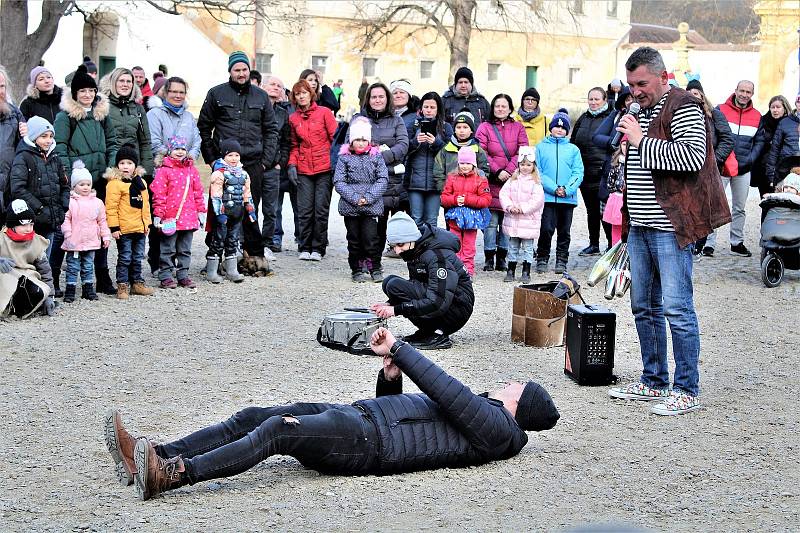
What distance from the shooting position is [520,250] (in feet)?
41.3

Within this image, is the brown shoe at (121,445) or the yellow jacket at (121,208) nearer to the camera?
the brown shoe at (121,445)

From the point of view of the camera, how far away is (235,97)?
1257 centimetres

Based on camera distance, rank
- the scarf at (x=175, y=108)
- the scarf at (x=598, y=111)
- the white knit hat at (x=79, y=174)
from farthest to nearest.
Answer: the scarf at (x=598, y=111) → the scarf at (x=175, y=108) → the white knit hat at (x=79, y=174)

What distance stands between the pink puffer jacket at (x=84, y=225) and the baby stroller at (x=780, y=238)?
6.97 meters

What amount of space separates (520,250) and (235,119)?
341cm

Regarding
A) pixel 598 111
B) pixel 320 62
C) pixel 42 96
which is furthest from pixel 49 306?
pixel 320 62

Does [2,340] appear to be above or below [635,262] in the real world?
below

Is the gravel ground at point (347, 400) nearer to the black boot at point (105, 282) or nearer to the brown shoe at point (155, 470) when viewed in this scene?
the brown shoe at point (155, 470)

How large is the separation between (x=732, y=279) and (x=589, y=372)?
544 centimetres

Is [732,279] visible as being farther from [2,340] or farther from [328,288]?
[2,340]

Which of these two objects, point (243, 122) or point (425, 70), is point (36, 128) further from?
point (425, 70)

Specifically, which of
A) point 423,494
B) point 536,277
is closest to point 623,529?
point 423,494

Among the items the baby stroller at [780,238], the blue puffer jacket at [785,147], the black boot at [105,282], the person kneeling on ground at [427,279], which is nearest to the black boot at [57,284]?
the black boot at [105,282]

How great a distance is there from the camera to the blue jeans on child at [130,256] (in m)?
11.2
